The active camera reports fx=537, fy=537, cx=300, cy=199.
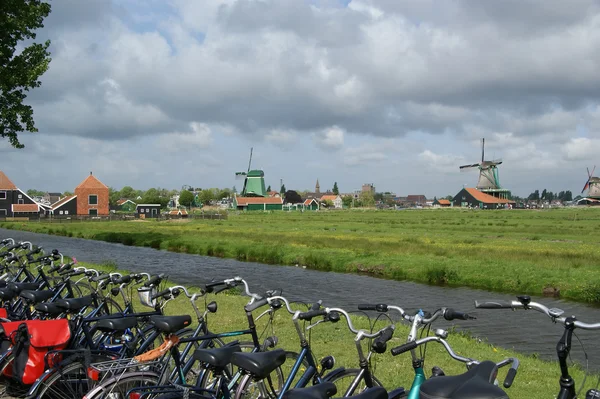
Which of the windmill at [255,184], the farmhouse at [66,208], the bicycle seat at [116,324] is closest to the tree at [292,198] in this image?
the windmill at [255,184]

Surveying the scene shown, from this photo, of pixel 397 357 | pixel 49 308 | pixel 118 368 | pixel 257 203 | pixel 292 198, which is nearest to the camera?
pixel 118 368

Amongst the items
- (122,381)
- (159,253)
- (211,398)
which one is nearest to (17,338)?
(122,381)

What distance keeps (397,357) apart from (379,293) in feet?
38.0

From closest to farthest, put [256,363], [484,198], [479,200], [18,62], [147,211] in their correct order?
1. [256,363]
2. [18,62]
3. [147,211]
4. [479,200]
5. [484,198]

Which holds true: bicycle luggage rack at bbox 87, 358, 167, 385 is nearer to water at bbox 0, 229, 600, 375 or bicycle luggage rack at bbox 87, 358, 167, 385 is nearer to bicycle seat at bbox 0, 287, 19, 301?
bicycle seat at bbox 0, 287, 19, 301

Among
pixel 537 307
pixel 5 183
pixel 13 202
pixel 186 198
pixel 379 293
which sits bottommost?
pixel 379 293

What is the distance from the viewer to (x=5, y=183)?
89125mm

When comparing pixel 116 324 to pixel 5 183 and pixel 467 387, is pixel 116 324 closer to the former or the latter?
pixel 467 387

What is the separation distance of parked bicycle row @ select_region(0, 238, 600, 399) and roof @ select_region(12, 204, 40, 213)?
92.7 metres

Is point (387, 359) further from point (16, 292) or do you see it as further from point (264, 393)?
point (16, 292)

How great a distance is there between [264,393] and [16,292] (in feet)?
14.3

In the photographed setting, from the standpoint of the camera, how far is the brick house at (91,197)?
295 ft

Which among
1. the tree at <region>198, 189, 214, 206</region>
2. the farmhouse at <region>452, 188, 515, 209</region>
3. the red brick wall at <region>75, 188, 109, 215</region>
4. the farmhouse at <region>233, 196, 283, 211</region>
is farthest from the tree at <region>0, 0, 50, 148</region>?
the tree at <region>198, 189, 214, 206</region>

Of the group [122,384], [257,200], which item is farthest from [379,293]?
[257,200]
